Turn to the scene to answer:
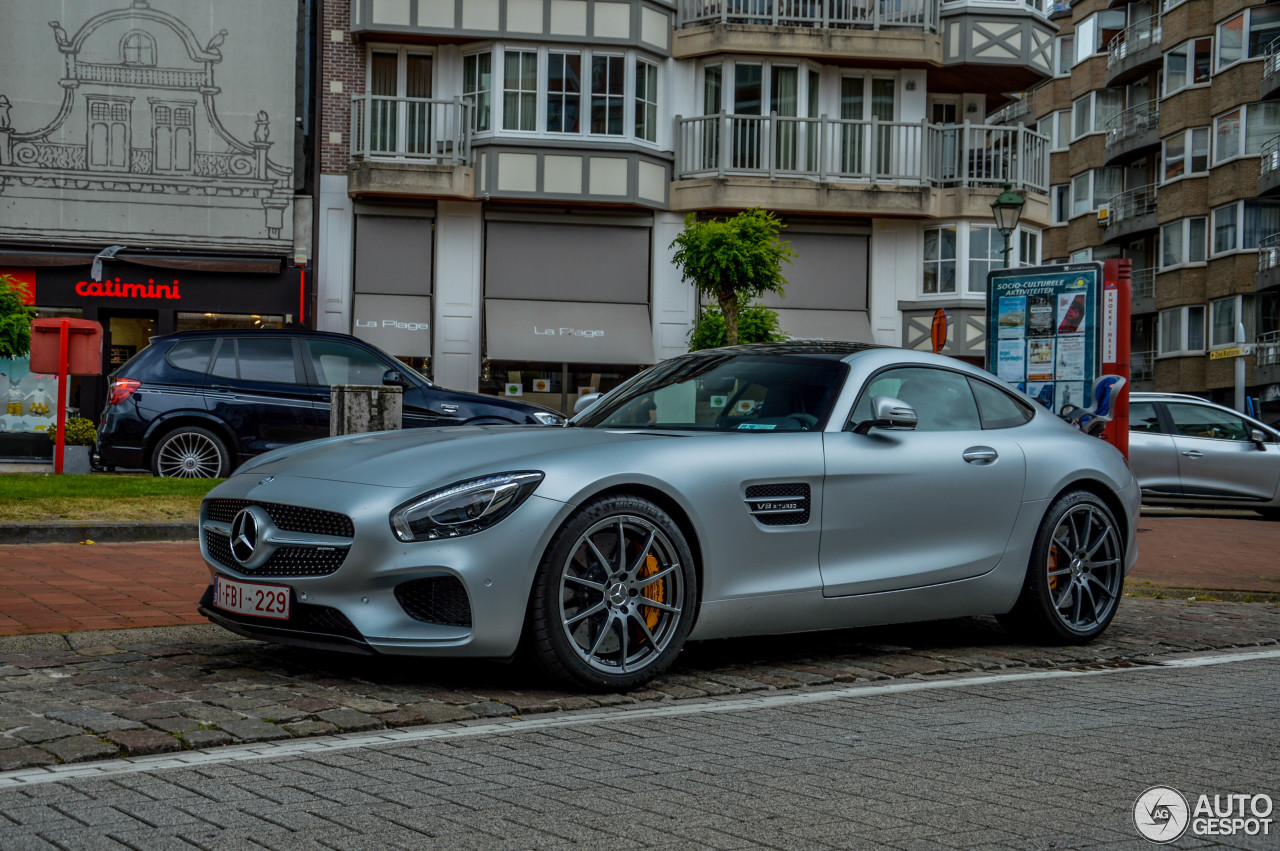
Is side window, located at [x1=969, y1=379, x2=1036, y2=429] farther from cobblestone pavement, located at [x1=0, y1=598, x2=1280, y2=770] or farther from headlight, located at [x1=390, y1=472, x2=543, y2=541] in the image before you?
headlight, located at [x1=390, y1=472, x2=543, y2=541]

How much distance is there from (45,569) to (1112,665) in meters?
5.91

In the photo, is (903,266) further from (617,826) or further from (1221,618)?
(617,826)

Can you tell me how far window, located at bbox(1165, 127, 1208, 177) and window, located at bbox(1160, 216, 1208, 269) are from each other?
162 cm

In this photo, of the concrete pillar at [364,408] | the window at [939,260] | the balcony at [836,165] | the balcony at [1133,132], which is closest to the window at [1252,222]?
the balcony at [1133,132]

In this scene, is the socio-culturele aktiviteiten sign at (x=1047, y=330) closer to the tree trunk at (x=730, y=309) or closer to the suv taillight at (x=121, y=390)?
the tree trunk at (x=730, y=309)

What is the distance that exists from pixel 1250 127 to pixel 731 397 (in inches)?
1740

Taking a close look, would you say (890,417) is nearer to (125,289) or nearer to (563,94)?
(563,94)

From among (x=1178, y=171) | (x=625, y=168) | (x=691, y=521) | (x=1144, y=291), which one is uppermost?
(x=1178, y=171)

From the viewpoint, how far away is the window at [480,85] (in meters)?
27.1

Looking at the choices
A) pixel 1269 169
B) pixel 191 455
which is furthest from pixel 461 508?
pixel 1269 169

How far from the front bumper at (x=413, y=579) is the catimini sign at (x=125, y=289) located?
22.7 m

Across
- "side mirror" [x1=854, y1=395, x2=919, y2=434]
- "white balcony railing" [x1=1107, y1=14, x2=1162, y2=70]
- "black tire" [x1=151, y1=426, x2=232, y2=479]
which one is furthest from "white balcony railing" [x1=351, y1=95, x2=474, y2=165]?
"white balcony railing" [x1=1107, y1=14, x2=1162, y2=70]

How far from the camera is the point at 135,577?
325 inches

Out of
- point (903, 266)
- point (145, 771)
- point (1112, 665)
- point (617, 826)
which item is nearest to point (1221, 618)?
point (1112, 665)
